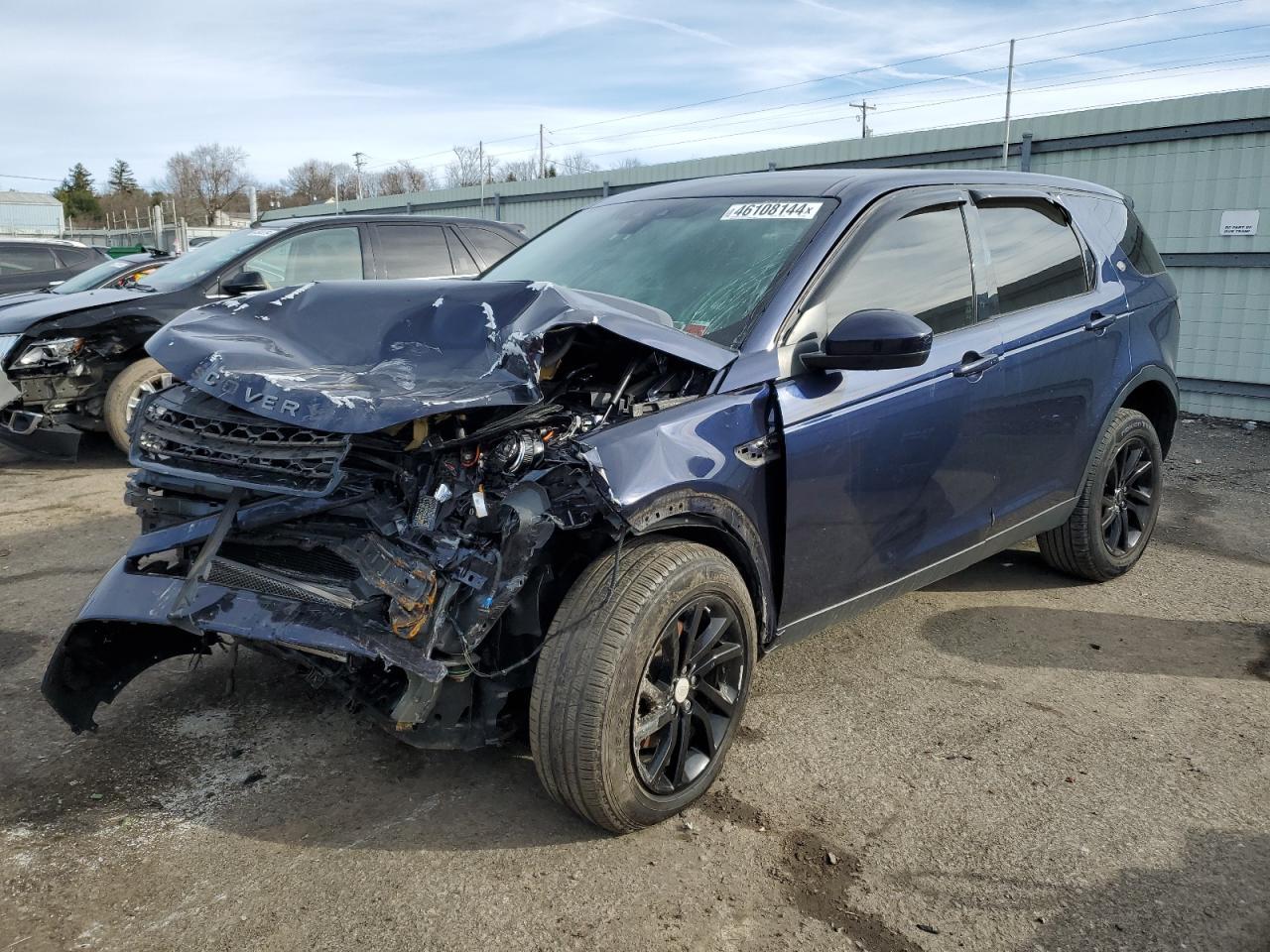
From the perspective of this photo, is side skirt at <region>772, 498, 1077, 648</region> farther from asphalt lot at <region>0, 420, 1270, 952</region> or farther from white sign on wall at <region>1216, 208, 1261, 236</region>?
white sign on wall at <region>1216, 208, 1261, 236</region>

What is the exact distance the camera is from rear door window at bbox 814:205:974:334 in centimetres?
340

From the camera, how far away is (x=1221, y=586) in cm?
509

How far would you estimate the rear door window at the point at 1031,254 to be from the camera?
4.05 m

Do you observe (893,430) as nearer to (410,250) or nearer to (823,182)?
(823,182)

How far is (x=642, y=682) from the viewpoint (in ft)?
9.01

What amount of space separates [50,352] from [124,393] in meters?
0.53

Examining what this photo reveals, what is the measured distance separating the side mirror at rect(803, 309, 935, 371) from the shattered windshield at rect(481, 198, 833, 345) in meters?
0.32

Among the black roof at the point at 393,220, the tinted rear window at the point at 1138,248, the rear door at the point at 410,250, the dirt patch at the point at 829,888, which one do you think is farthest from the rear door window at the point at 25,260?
the dirt patch at the point at 829,888

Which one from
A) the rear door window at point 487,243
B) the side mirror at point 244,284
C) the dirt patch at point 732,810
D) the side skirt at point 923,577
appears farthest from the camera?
the rear door window at point 487,243

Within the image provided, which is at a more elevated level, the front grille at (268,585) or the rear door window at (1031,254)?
the rear door window at (1031,254)

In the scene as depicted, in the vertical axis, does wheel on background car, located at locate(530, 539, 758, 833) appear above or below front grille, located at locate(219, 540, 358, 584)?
below

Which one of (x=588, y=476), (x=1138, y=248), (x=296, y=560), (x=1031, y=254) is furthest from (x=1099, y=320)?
(x=296, y=560)

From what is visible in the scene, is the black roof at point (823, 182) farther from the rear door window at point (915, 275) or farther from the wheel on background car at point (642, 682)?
the wheel on background car at point (642, 682)

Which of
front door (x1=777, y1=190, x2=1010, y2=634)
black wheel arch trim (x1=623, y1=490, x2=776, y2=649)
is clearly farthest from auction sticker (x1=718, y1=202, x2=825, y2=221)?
black wheel arch trim (x1=623, y1=490, x2=776, y2=649)
